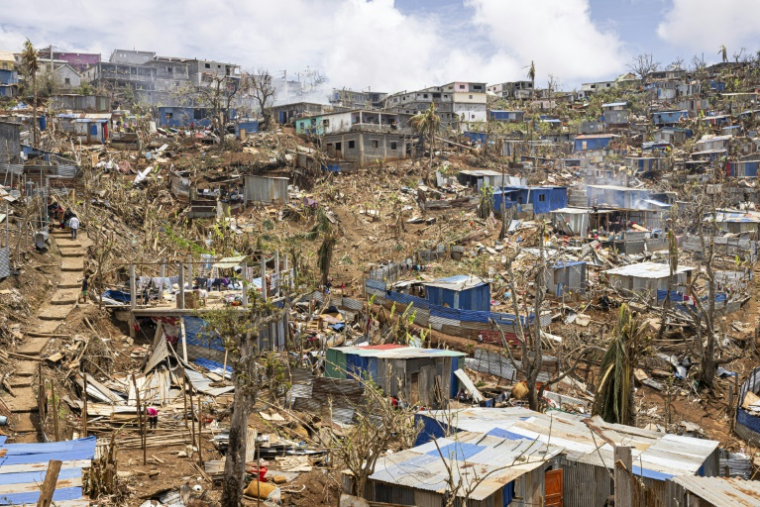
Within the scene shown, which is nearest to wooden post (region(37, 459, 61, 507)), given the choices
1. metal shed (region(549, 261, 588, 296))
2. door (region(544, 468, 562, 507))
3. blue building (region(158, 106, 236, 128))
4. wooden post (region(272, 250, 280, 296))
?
door (region(544, 468, 562, 507))

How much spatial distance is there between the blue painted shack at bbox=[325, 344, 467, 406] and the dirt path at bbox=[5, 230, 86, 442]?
590 centimetres

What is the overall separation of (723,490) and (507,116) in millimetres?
56583

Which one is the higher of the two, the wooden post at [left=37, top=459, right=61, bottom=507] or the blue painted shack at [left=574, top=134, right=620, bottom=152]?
the blue painted shack at [left=574, top=134, right=620, bottom=152]

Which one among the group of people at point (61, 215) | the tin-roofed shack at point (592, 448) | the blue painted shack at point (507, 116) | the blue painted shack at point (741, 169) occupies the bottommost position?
the tin-roofed shack at point (592, 448)

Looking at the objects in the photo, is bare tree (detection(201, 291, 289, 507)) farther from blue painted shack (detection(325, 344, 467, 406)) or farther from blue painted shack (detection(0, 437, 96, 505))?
blue painted shack (detection(325, 344, 467, 406))

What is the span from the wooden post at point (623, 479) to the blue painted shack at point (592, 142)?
168 ft

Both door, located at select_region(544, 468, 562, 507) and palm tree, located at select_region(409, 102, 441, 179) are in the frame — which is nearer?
door, located at select_region(544, 468, 562, 507)

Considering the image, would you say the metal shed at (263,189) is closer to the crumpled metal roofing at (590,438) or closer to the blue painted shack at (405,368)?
the blue painted shack at (405,368)

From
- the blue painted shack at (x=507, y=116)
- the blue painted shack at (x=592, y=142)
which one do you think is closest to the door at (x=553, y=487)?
the blue painted shack at (x=592, y=142)

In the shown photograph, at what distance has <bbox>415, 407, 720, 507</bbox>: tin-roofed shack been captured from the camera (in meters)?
8.84

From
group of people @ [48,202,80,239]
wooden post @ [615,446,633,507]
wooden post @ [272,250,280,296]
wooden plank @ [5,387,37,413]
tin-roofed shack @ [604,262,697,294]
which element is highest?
group of people @ [48,202,80,239]

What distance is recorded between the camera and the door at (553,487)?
30.1 ft

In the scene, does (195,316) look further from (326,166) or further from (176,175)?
(326,166)

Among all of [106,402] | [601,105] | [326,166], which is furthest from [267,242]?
[601,105]
